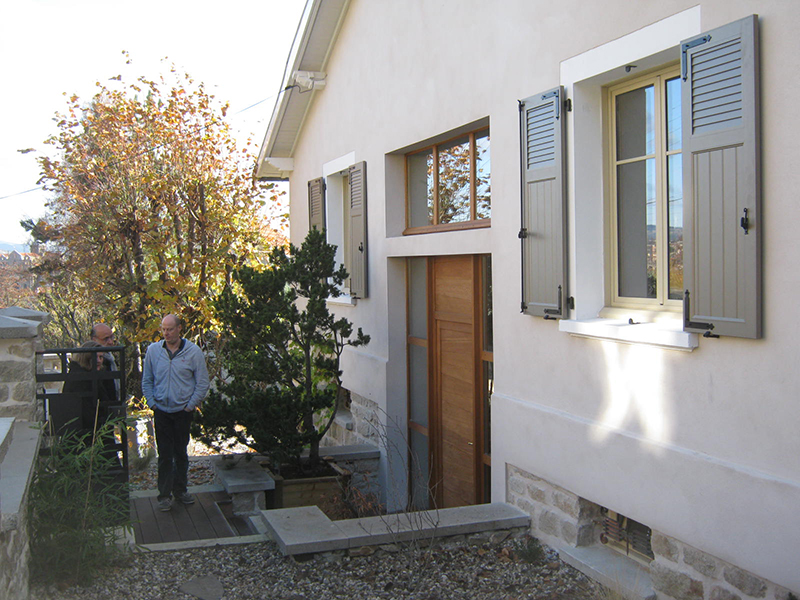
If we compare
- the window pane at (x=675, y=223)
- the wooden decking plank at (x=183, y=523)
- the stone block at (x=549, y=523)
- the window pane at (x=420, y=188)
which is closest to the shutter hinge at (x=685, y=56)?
the window pane at (x=675, y=223)

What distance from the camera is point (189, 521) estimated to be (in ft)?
21.0

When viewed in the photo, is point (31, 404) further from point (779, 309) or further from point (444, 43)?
point (779, 309)

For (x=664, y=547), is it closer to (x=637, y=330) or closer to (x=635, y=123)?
(x=637, y=330)

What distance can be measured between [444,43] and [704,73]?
3031mm

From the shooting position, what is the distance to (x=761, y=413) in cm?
357

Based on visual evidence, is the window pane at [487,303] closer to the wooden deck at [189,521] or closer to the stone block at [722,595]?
the wooden deck at [189,521]

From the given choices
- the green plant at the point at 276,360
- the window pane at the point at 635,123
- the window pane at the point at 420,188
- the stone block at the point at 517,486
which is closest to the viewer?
the window pane at the point at 635,123

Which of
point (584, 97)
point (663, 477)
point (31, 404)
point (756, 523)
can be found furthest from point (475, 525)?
point (31, 404)

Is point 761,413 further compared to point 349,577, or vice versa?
point 349,577

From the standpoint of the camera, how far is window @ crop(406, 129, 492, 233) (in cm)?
623

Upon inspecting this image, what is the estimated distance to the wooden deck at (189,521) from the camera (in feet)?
19.9

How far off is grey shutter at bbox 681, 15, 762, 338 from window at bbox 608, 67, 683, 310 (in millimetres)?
417

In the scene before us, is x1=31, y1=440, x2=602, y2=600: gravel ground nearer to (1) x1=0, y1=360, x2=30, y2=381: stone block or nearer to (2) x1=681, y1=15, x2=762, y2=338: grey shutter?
(1) x1=0, y1=360, x2=30, y2=381: stone block

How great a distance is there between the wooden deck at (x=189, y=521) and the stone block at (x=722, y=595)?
3.49m
